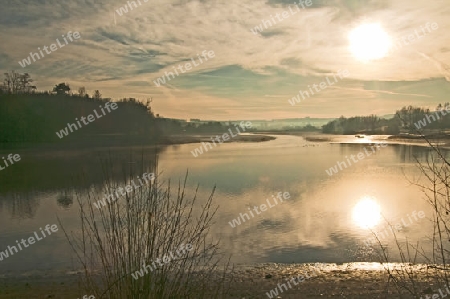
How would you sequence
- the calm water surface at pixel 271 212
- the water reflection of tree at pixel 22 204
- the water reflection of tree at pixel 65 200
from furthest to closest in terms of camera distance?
the water reflection of tree at pixel 65 200 < the water reflection of tree at pixel 22 204 < the calm water surface at pixel 271 212

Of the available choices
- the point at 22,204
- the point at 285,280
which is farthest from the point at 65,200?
the point at 285,280

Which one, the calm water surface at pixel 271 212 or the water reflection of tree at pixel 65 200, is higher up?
the water reflection of tree at pixel 65 200

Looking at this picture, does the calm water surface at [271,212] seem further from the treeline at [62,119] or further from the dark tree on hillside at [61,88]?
the dark tree on hillside at [61,88]

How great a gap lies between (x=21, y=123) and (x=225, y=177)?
46.0 metres

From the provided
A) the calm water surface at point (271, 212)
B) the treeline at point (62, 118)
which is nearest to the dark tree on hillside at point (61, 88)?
the treeline at point (62, 118)

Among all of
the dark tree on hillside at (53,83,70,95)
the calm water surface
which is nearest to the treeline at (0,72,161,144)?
the dark tree on hillside at (53,83,70,95)

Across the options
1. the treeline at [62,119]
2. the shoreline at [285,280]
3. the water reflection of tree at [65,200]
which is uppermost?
the treeline at [62,119]

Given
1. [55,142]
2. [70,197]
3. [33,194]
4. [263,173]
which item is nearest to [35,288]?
[70,197]

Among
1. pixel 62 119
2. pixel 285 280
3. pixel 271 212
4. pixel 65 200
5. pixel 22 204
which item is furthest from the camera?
pixel 62 119

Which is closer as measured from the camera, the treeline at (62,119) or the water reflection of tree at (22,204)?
the water reflection of tree at (22,204)

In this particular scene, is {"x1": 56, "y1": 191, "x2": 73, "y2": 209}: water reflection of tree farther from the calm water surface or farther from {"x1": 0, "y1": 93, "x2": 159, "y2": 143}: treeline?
{"x1": 0, "y1": 93, "x2": 159, "y2": 143}: treeline

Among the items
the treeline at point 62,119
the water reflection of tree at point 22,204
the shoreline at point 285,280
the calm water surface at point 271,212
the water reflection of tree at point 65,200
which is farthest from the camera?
the treeline at point 62,119

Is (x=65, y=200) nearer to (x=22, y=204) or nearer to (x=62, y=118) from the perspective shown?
(x=22, y=204)

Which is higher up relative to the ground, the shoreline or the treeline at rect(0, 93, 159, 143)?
the treeline at rect(0, 93, 159, 143)
